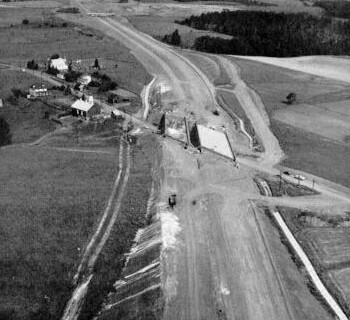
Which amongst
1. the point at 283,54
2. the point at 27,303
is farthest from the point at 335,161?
the point at 283,54

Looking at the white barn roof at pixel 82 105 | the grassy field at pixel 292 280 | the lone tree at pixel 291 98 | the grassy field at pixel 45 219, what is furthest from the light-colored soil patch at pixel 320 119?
the grassy field at pixel 292 280

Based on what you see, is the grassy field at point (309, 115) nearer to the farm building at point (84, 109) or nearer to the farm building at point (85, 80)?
the farm building at point (84, 109)

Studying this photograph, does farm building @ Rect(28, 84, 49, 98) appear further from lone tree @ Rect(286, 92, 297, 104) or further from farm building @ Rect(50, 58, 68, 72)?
lone tree @ Rect(286, 92, 297, 104)

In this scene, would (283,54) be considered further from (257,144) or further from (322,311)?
(322,311)

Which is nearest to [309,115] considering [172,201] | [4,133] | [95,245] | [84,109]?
[84,109]

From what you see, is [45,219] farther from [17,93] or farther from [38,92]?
[17,93]

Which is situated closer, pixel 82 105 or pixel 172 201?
pixel 172 201
